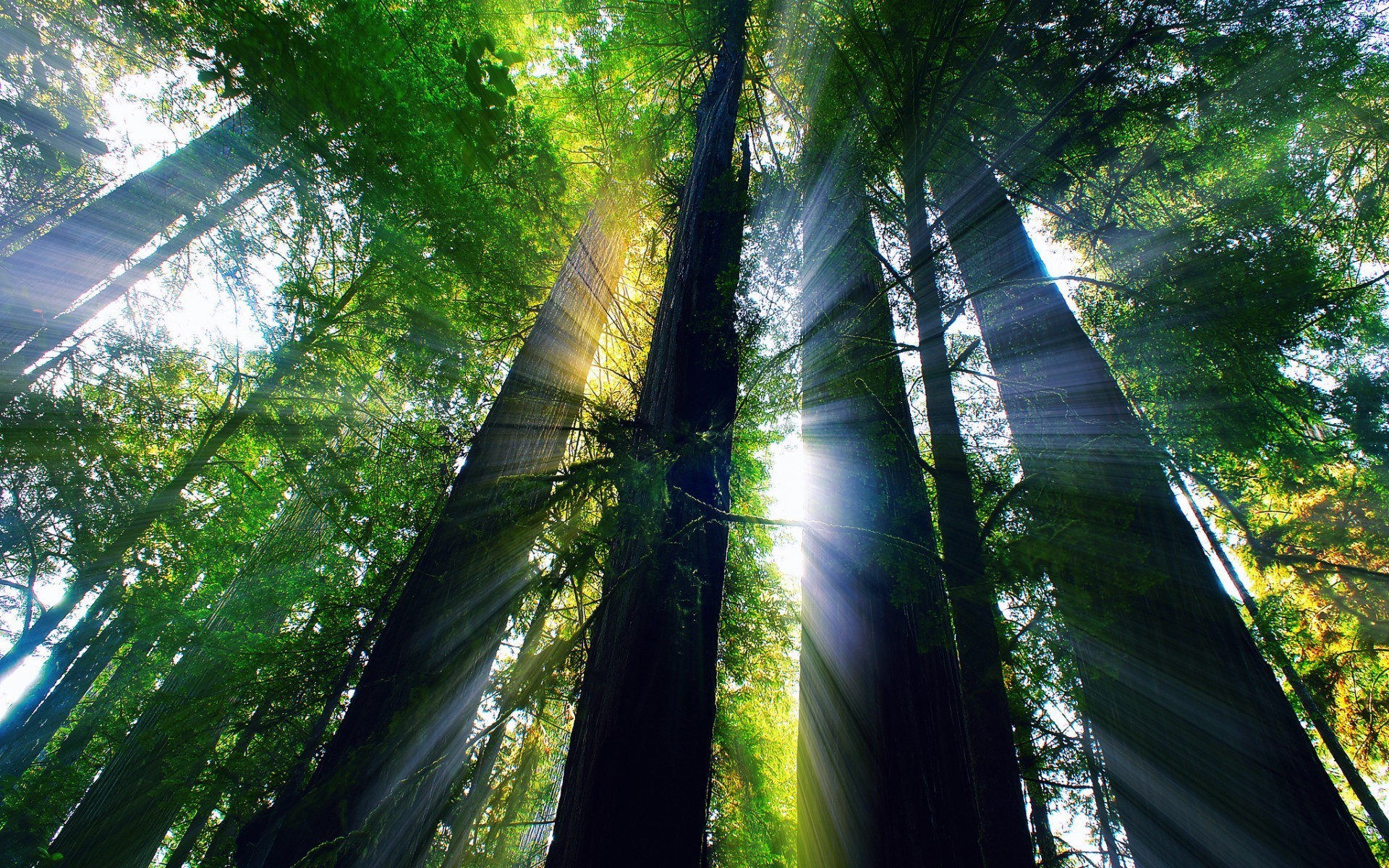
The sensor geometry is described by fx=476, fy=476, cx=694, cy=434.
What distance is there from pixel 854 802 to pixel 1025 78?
530cm

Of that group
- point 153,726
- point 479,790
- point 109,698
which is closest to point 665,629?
point 479,790

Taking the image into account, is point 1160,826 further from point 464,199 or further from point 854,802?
point 464,199

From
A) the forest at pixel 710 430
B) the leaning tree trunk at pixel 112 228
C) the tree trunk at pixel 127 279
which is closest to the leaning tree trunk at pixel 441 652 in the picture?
the forest at pixel 710 430

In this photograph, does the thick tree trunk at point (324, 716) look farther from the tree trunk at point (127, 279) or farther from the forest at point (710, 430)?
the tree trunk at point (127, 279)

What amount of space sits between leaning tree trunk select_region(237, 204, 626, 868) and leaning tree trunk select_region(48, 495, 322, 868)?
2860 mm

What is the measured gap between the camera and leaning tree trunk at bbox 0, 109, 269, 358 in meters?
4.68

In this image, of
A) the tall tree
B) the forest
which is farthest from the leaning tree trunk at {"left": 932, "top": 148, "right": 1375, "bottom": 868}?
the tall tree

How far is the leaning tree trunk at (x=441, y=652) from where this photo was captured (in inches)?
58.0

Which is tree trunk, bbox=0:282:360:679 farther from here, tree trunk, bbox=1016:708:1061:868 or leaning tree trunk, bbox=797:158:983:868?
tree trunk, bbox=1016:708:1061:868

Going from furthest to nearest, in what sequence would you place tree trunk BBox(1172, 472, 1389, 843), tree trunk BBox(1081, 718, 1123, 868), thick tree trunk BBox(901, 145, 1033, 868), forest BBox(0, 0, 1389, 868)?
tree trunk BBox(1172, 472, 1389, 843)
tree trunk BBox(1081, 718, 1123, 868)
forest BBox(0, 0, 1389, 868)
thick tree trunk BBox(901, 145, 1033, 868)

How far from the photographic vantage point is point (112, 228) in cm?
522

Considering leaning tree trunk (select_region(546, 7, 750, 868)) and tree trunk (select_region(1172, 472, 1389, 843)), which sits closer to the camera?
leaning tree trunk (select_region(546, 7, 750, 868))

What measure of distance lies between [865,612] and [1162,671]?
1.61m

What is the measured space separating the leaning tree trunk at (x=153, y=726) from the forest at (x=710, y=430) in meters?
0.07
